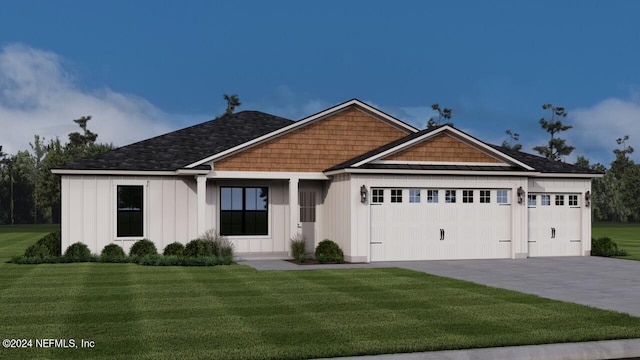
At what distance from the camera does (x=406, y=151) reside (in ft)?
79.2

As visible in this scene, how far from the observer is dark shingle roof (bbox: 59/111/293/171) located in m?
24.7

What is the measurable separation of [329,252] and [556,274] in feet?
25.2

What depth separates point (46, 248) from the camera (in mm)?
23094

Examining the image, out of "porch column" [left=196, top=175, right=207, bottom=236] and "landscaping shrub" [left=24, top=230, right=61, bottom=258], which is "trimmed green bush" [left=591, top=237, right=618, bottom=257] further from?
"landscaping shrub" [left=24, top=230, right=61, bottom=258]

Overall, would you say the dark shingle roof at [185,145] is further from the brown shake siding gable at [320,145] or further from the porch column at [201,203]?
the porch column at [201,203]

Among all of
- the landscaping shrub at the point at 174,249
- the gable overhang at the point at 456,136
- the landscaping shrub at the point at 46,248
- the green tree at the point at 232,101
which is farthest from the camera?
the green tree at the point at 232,101

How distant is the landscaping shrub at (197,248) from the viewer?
2242 centimetres

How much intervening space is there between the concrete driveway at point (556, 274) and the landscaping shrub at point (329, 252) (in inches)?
42.8

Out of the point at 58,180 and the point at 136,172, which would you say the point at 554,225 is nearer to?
the point at 136,172

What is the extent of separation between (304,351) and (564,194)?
20643 mm

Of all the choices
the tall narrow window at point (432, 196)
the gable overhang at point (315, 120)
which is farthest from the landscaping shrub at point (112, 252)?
the tall narrow window at point (432, 196)

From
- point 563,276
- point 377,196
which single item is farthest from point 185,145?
point 563,276

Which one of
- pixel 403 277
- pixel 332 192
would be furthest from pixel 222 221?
pixel 403 277

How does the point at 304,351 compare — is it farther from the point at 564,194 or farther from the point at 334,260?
the point at 564,194
